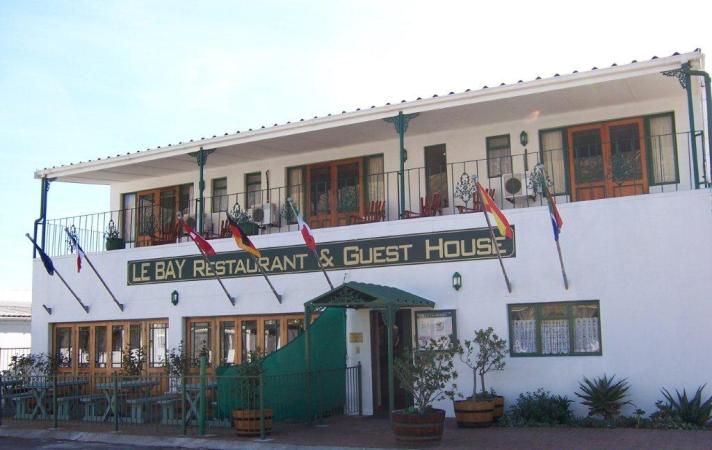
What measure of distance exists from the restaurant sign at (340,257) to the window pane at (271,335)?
115cm

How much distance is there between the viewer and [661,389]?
45.0 ft

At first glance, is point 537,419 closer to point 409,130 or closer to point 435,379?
point 435,379

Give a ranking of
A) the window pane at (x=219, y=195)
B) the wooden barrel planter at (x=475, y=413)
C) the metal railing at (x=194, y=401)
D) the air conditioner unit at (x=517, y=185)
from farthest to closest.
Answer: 1. the window pane at (x=219, y=195)
2. the air conditioner unit at (x=517, y=185)
3. the metal railing at (x=194, y=401)
4. the wooden barrel planter at (x=475, y=413)

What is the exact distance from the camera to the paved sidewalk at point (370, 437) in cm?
1193

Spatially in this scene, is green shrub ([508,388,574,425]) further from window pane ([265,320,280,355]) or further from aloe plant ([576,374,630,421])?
window pane ([265,320,280,355])

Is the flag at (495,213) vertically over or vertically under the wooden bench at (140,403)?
over

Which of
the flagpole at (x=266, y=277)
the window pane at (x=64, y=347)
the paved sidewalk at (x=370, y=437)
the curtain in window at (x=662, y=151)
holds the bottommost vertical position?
the paved sidewalk at (x=370, y=437)

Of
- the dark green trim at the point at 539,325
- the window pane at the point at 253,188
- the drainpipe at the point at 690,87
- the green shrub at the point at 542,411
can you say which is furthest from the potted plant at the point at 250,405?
the drainpipe at the point at 690,87

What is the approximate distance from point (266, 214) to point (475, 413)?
25.9 feet

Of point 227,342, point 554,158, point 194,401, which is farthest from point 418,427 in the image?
point 554,158

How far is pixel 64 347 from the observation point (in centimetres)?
2072

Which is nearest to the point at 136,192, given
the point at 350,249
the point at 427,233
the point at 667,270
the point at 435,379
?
the point at 350,249

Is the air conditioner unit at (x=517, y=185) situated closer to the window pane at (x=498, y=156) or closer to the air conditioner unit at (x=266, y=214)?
the window pane at (x=498, y=156)

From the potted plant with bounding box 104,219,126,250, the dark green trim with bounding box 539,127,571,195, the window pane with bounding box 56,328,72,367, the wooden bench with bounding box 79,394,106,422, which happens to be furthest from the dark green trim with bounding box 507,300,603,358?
the window pane with bounding box 56,328,72,367
